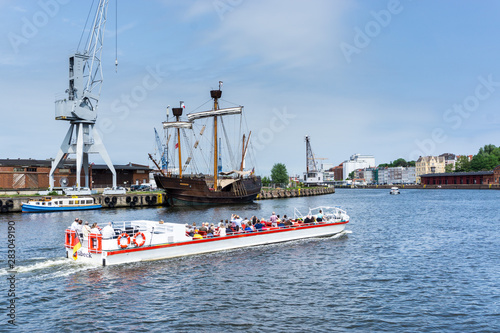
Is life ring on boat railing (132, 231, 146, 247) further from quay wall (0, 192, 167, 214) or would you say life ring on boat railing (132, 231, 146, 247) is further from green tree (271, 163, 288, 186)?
green tree (271, 163, 288, 186)

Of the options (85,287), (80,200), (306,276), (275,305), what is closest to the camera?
(275,305)

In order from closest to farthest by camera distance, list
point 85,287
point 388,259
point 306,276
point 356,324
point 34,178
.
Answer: point 356,324
point 85,287
point 306,276
point 388,259
point 34,178

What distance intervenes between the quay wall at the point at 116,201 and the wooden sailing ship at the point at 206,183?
3875 millimetres

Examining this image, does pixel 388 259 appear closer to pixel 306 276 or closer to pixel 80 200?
pixel 306 276

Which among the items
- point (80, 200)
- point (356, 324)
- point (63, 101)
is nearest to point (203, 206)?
point (80, 200)

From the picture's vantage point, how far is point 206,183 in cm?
7631

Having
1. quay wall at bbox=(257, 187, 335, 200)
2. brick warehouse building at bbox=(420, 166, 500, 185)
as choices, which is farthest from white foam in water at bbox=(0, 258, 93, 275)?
brick warehouse building at bbox=(420, 166, 500, 185)

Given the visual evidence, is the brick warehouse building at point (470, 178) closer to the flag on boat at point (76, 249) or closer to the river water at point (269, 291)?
the river water at point (269, 291)

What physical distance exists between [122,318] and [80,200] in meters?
52.5

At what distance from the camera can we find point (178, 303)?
17531 mm

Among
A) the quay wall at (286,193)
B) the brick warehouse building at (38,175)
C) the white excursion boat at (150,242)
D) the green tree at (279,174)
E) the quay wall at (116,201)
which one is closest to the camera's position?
the white excursion boat at (150,242)

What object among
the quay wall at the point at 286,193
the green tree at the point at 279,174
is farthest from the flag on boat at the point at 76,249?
the green tree at the point at 279,174

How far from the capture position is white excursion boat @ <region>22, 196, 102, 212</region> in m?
58.3

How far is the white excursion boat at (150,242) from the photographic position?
23.2 metres
